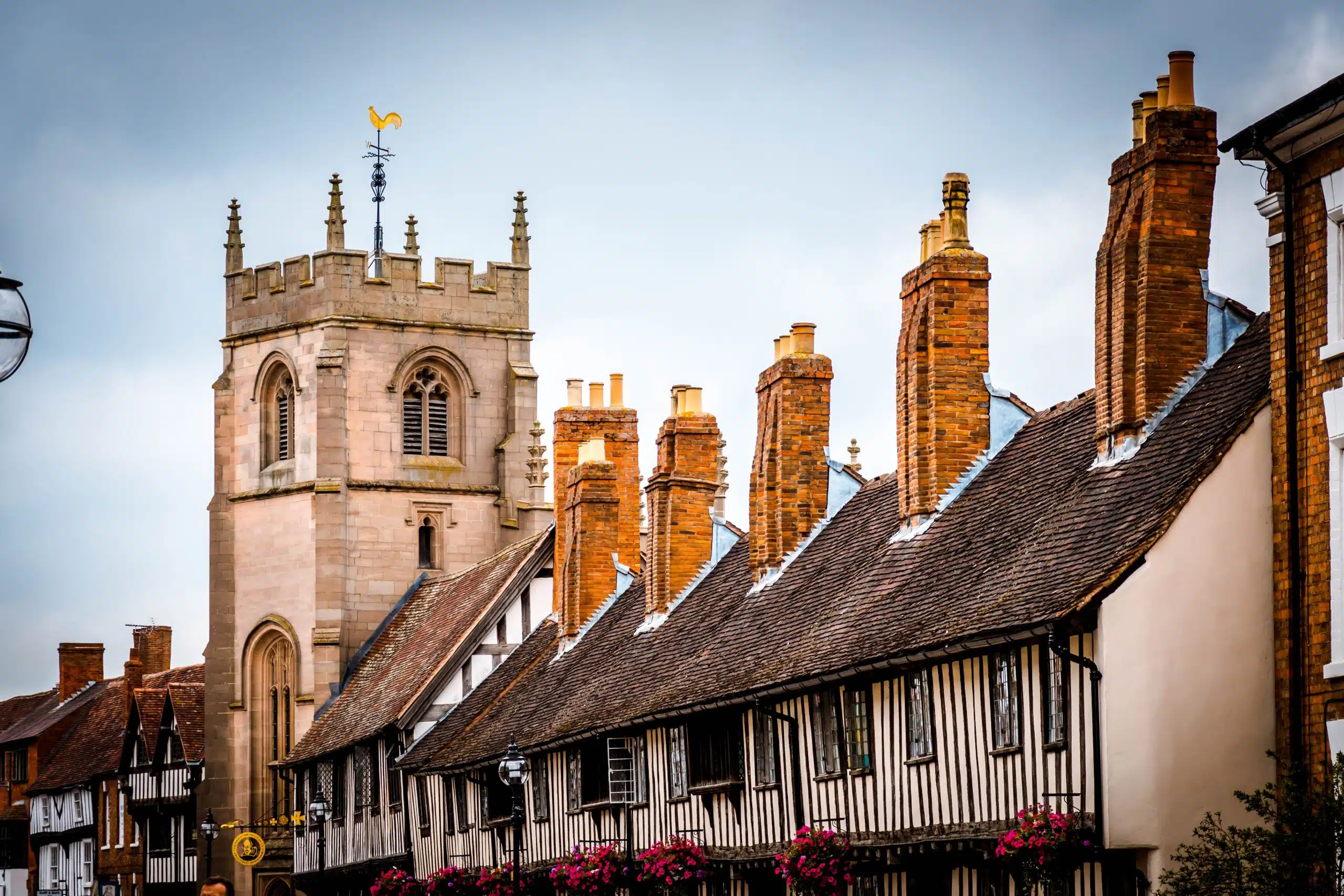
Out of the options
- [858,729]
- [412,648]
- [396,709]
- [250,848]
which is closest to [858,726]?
[858,729]

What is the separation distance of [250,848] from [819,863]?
108ft

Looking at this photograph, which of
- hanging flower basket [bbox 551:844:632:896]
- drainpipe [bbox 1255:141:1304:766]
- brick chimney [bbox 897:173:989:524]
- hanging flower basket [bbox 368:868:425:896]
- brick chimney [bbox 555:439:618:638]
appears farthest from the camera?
hanging flower basket [bbox 368:868:425:896]

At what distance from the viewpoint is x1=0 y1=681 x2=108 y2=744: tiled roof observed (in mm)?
80188

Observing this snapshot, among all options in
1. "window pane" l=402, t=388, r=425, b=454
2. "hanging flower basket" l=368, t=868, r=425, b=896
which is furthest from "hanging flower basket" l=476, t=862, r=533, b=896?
"window pane" l=402, t=388, r=425, b=454

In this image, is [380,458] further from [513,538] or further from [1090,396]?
[1090,396]

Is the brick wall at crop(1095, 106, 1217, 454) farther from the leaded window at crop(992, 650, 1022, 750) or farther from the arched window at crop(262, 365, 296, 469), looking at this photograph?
the arched window at crop(262, 365, 296, 469)

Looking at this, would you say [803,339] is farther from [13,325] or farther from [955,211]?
[13,325]

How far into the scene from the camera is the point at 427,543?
56281 millimetres

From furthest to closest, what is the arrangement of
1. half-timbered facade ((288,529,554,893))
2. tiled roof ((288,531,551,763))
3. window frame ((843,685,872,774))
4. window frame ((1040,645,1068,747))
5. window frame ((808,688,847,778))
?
tiled roof ((288,531,551,763))
half-timbered facade ((288,529,554,893))
window frame ((808,688,847,778))
window frame ((843,685,872,774))
window frame ((1040,645,1068,747))

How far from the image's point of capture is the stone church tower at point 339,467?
55156mm

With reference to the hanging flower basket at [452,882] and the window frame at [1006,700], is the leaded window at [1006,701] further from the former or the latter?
the hanging flower basket at [452,882]

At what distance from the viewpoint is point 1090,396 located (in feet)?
76.1

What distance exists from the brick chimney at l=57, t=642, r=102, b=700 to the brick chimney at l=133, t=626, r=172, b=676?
4.40 meters

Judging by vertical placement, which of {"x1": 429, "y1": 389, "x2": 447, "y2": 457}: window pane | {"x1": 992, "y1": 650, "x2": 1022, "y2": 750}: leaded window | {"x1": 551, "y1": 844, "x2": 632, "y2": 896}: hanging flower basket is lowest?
{"x1": 551, "y1": 844, "x2": 632, "y2": 896}: hanging flower basket
